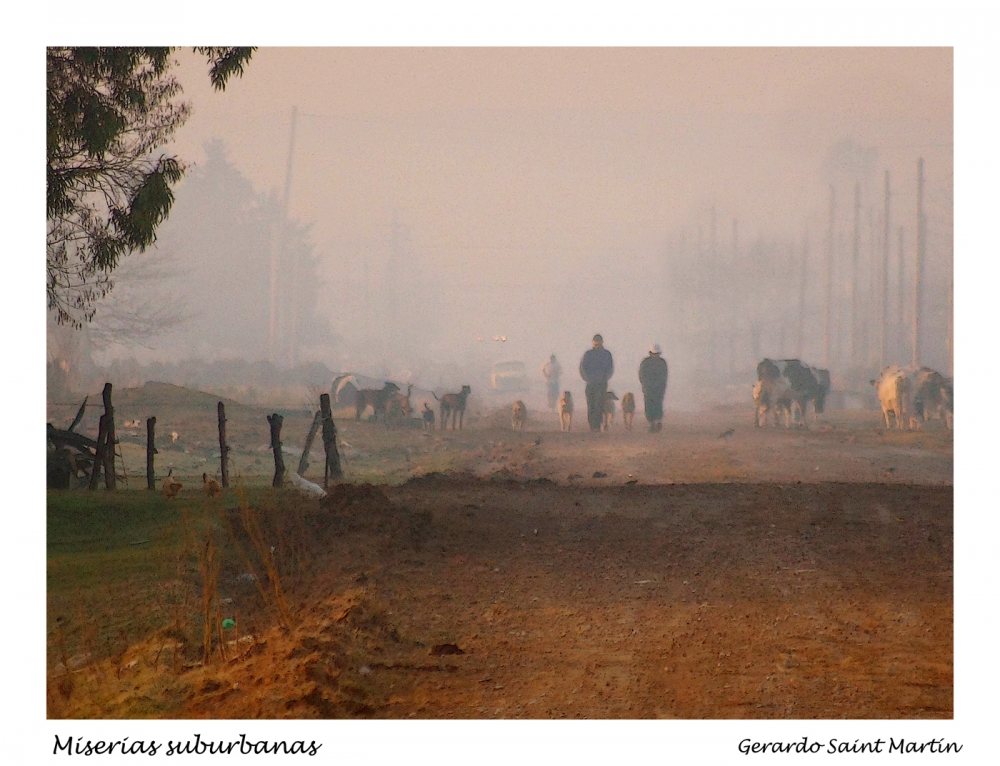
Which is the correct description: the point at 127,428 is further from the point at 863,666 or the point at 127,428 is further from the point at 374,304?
the point at 863,666

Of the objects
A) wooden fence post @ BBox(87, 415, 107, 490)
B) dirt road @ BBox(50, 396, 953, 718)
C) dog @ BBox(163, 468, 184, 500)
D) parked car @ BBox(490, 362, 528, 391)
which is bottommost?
dirt road @ BBox(50, 396, 953, 718)

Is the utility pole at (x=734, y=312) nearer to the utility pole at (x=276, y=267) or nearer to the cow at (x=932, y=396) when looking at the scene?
the cow at (x=932, y=396)

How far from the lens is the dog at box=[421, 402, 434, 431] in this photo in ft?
50.9

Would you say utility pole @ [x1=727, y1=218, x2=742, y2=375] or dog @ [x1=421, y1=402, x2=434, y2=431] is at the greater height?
utility pole @ [x1=727, y1=218, x2=742, y2=375]

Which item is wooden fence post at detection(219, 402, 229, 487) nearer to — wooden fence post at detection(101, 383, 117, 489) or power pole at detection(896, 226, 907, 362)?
wooden fence post at detection(101, 383, 117, 489)

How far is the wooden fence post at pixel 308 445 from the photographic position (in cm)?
1284

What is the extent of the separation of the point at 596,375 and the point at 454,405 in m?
2.32

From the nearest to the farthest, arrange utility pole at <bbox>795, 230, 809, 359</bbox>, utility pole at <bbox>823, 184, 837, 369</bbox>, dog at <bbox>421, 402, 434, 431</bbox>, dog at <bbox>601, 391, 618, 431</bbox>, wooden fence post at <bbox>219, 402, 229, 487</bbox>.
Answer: wooden fence post at <bbox>219, 402, 229, 487</bbox> → dog at <bbox>421, 402, 434, 431</bbox> → dog at <bbox>601, 391, 618, 431</bbox> → utility pole at <bbox>823, 184, 837, 369</bbox> → utility pole at <bbox>795, 230, 809, 359</bbox>

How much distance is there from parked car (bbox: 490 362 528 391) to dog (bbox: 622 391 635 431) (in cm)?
164

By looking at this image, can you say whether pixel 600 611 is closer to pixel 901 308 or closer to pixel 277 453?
pixel 277 453

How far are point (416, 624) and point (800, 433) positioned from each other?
1045 cm

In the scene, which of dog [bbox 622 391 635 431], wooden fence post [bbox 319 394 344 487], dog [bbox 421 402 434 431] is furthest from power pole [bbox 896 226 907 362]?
wooden fence post [bbox 319 394 344 487]

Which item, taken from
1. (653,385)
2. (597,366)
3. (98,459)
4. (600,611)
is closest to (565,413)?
(597,366)

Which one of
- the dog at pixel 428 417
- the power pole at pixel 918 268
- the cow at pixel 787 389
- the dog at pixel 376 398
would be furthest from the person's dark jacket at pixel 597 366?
the power pole at pixel 918 268
